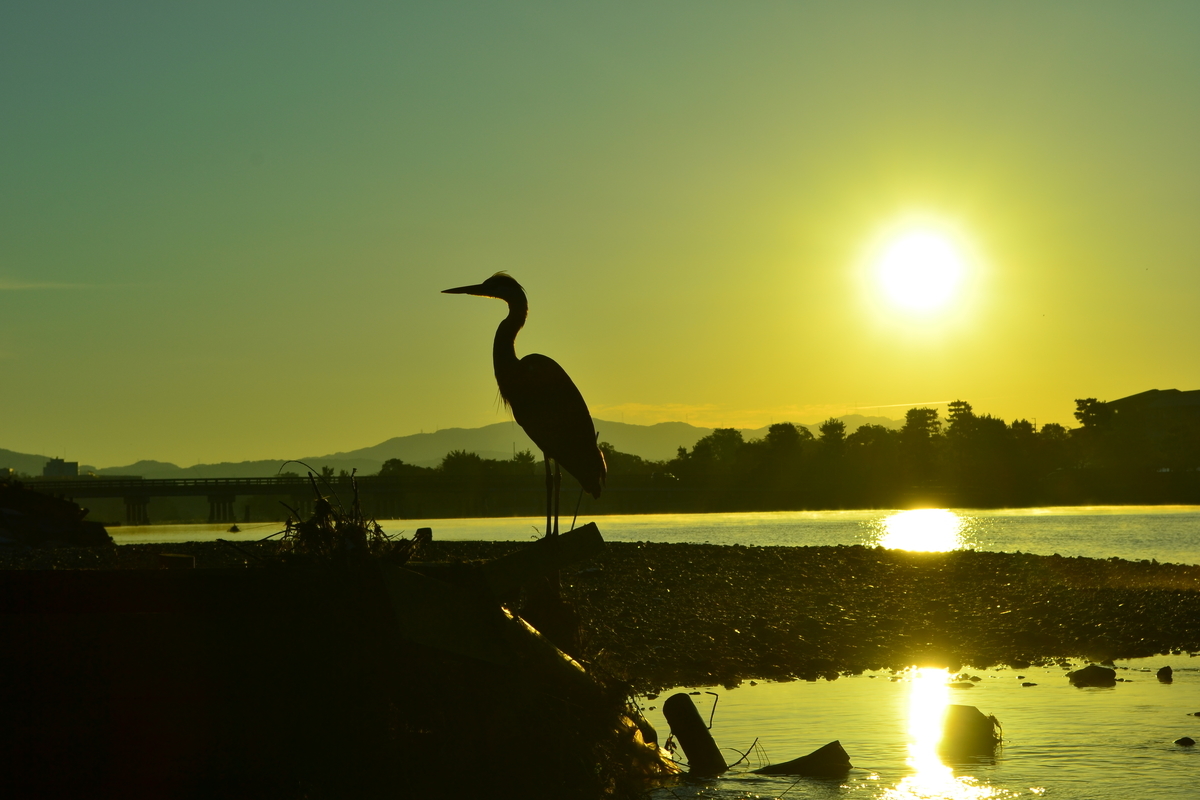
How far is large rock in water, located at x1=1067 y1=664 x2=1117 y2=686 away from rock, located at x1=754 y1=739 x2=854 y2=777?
6158mm

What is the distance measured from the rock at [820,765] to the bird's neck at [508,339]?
4756 millimetres

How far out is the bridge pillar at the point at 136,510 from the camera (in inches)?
4461

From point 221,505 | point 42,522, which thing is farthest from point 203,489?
point 42,522

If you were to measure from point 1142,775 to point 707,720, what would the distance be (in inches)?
191

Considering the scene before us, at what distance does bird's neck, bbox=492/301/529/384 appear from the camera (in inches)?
427

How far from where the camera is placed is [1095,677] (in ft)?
48.9

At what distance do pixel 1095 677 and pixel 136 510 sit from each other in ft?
404

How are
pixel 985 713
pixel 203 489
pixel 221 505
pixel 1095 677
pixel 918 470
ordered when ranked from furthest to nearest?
pixel 918 470 → pixel 221 505 → pixel 203 489 → pixel 1095 677 → pixel 985 713

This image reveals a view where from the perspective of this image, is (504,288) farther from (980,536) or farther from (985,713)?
(980,536)

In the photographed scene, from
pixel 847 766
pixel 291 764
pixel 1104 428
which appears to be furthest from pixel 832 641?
pixel 1104 428

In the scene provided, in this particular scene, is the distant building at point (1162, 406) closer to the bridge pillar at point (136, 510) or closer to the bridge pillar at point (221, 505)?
the bridge pillar at point (221, 505)

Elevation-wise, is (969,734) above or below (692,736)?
below

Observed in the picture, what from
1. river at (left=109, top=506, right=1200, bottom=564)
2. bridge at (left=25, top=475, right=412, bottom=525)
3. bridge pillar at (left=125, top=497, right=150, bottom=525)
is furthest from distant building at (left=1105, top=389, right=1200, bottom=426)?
bridge pillar at (left=125, top=497, right=150, bottom=525)

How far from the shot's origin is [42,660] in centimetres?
605
